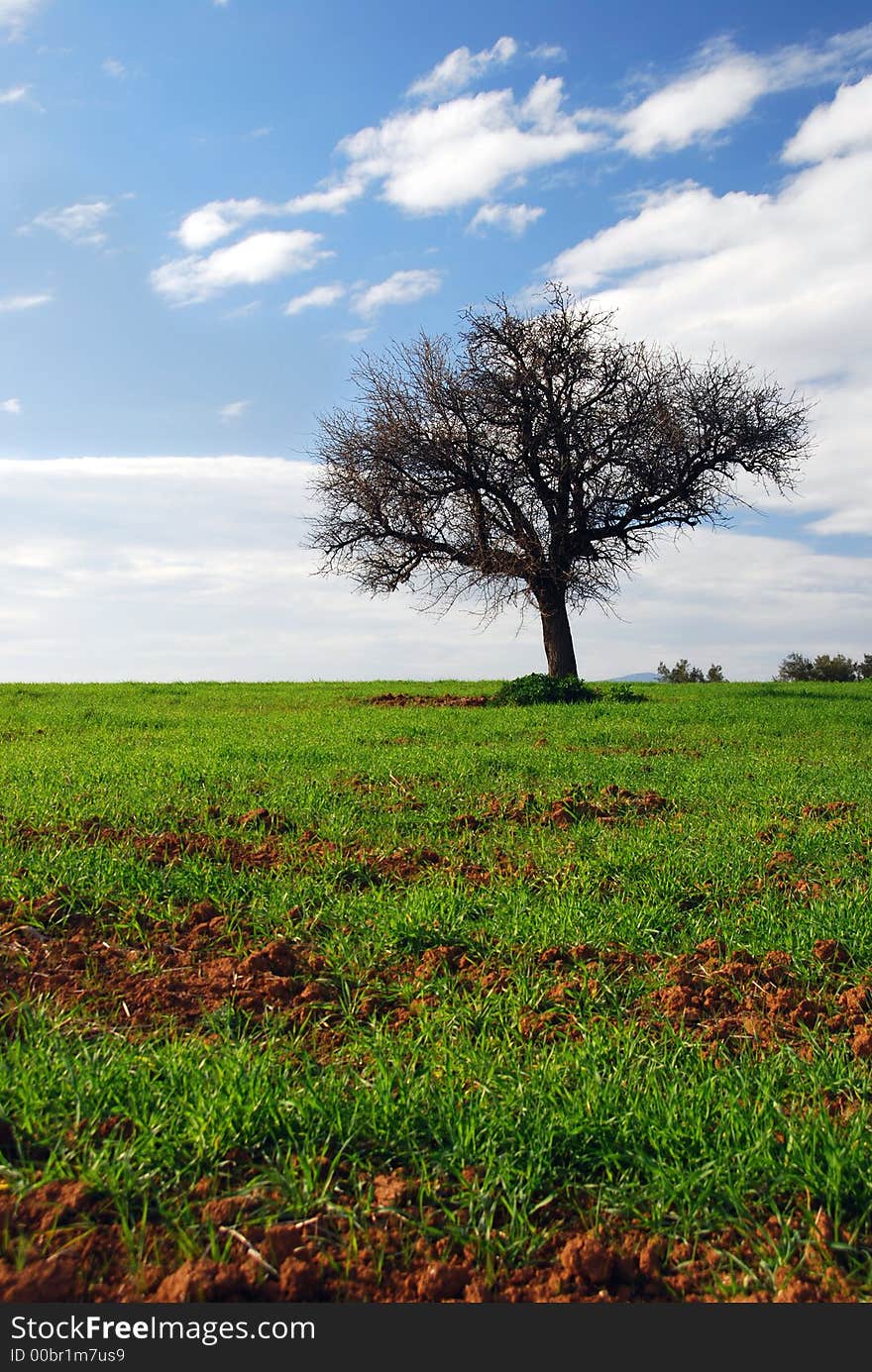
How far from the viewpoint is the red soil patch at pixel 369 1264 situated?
290cm

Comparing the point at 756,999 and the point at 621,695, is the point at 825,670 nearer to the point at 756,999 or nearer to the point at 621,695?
the point at 621,695

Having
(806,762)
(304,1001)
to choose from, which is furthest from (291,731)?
(304,1001)

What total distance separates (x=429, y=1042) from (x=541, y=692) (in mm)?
17283

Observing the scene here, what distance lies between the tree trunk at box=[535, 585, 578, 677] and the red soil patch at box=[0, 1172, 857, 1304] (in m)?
24.2

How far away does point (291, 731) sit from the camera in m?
15.2

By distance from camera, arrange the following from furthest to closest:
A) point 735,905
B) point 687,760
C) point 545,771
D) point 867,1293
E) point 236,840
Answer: point 687,760 < point 545,771 < point 236,840 < point 735,905 < point 867,1293

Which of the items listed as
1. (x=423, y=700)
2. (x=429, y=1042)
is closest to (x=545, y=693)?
(x=423, y=700)

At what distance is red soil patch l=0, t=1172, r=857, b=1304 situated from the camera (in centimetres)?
290

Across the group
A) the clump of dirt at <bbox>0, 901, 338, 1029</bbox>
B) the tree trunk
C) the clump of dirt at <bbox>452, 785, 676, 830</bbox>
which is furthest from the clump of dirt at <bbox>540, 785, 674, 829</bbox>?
the tree trunk

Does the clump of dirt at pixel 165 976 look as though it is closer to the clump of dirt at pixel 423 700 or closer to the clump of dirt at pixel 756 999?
the clump of dirt at pixel 756 999

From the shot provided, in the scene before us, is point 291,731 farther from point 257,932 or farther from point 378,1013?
point 378,1013

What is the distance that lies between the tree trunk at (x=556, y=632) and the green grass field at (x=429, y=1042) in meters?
17.6

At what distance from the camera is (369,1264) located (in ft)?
9.88

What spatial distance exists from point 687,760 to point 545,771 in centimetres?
254
